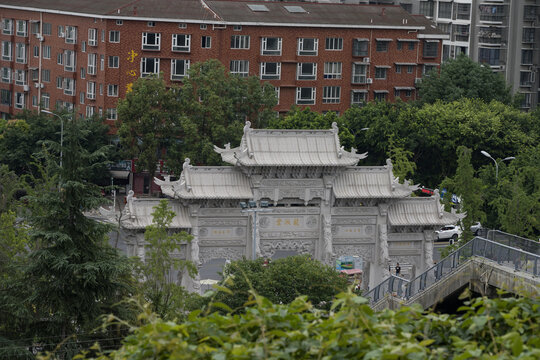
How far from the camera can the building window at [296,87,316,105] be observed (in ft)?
262

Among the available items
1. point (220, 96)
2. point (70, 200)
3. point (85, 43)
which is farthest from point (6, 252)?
point (85, 43)

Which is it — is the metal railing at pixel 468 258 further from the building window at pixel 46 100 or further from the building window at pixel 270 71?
the building window at pixel 46 100

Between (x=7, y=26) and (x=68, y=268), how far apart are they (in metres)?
56.5

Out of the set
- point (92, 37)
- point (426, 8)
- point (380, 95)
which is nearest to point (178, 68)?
point (92, 37)

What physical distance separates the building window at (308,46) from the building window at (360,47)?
307cm

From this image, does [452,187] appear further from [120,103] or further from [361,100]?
[361,100]

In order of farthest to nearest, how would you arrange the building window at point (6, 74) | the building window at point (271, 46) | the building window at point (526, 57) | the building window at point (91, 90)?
the building window at point (526, 57)
the building window at point (6, 74)
the building window at point (271, 46)
the building window at point (91, 90)

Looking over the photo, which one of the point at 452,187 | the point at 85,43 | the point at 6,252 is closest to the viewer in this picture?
the point at 6,252

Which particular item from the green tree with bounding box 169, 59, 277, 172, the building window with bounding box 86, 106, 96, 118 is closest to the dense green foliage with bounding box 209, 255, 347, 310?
the green tree with bounding box 169, 59, 277, 172

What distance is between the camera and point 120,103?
67375 millimetres

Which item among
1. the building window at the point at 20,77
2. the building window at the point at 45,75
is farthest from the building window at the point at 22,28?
the building window at the point at 45,75

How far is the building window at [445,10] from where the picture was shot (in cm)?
9775

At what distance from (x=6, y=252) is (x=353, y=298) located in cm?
2520

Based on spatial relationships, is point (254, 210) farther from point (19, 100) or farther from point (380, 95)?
point (19, 100)
